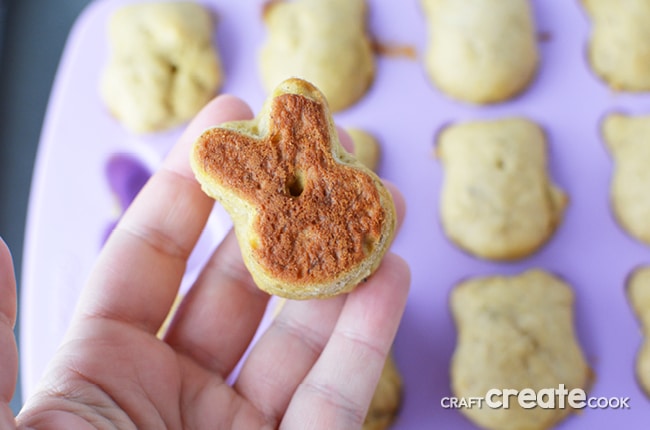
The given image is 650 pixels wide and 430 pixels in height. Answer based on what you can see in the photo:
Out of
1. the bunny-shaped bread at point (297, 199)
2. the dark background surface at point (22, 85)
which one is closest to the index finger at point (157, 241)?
the bunny-shaped bread at point (297, 199)

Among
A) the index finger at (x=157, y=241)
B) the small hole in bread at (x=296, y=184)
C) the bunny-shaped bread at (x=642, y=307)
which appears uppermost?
the small hole in bread at (x=296, y=184)

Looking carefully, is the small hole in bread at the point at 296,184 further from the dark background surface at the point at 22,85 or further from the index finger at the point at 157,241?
the dark background surface at the point at 22,85

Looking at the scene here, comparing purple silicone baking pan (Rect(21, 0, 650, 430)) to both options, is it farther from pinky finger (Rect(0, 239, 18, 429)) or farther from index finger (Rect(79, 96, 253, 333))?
pinky finger (Rect(0, 239, 18, 429))

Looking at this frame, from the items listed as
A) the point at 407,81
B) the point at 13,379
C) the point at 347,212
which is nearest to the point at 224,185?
the point at 347,212

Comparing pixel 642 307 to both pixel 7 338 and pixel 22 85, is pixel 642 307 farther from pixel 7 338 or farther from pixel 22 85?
pixel 22 85

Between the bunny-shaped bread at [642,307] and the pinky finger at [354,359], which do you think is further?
the bunny-shaped bread at [642,307]

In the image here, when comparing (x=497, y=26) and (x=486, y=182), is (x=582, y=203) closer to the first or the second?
(x=486, y=182)
